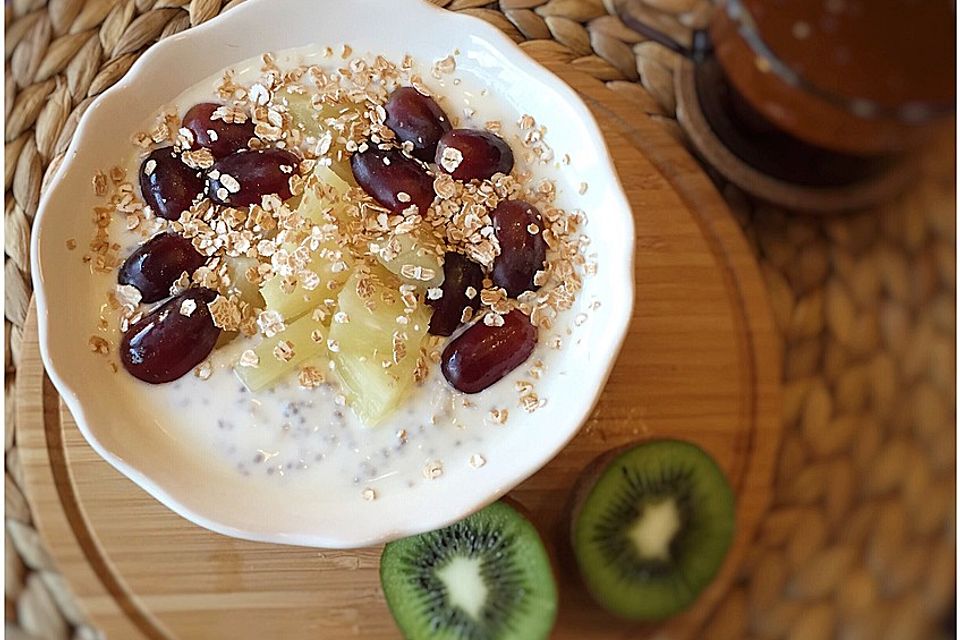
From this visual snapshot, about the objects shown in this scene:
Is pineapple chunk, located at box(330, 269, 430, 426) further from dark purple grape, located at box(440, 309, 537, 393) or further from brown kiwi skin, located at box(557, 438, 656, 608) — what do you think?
brown kiwi skin, located at box(557, 438, 656, 608)

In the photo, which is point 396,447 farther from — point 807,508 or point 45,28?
point 45,28

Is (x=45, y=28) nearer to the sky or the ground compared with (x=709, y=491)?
nearer to the sky

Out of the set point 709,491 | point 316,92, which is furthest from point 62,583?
point 709,491

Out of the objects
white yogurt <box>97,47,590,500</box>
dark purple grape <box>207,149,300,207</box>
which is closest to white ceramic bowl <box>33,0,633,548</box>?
white yogurt <box>97,47,590,500</box>

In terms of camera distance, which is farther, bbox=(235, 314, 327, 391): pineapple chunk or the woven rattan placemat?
the woven rattan placemat

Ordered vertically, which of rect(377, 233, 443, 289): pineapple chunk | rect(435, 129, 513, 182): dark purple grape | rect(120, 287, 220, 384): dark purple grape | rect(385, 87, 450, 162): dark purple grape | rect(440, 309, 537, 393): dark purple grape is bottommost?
rect(440, 309, 537, 393): dark purple grape

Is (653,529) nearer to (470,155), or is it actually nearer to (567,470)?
(567,470)
